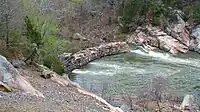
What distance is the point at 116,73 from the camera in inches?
1291

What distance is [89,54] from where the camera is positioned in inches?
1528

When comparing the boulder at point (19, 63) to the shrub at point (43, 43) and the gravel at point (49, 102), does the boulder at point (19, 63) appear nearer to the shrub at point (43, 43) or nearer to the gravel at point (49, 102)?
the shrub at point (43, 43)

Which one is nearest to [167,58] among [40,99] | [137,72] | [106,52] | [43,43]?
[106,52]

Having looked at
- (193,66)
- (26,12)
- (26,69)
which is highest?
(26,12)

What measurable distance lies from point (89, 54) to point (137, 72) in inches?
281

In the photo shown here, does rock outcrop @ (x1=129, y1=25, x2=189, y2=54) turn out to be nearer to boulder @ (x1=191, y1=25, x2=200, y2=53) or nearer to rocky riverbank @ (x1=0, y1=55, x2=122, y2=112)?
boulder @ (x1=191, y1=25, x2=200, y2=53)

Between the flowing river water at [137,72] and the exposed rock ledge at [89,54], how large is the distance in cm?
65

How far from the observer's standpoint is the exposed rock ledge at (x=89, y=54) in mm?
35344

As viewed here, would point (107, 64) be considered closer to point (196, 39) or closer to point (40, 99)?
point (196, 39)

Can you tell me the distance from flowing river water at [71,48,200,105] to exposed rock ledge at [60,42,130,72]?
65 cm

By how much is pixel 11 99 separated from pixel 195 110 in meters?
11.5

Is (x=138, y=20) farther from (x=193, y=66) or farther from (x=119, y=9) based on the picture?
(x=193, y=66)

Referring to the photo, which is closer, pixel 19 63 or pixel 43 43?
pixel 19 63

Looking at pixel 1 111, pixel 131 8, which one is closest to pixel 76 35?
pixel 131 8
